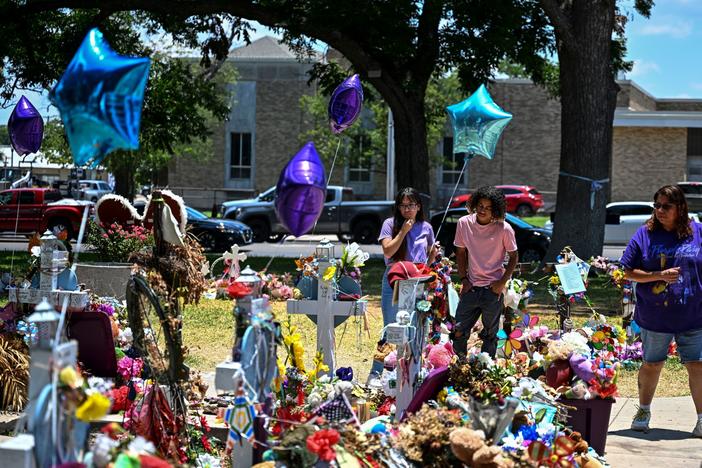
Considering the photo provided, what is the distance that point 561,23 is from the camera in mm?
16500

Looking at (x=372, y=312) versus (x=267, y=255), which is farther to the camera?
(x=267, y=255)

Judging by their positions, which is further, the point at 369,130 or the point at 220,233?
the point at 369,130

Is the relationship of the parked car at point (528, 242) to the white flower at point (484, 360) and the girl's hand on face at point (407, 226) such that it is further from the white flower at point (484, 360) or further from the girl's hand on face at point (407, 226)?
the white flower at point (484, 360)

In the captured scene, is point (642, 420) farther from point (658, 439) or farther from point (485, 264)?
point (485, 264)

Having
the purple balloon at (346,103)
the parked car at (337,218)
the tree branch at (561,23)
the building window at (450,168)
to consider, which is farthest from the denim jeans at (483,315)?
the building window at (450,168)

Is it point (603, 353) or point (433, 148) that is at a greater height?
point (433, 148)

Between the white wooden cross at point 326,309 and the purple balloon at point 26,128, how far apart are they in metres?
4.51

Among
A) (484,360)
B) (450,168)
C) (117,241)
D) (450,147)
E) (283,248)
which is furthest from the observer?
(450,147)

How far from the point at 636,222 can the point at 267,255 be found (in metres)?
11.5

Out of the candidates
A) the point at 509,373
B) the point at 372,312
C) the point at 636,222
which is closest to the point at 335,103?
the point at 509,373

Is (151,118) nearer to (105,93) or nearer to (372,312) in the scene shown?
(372,312)

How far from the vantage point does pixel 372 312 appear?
43.9ft

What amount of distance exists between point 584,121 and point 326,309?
416 inches

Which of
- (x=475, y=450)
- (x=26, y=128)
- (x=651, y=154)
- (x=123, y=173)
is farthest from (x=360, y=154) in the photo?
(x=475, y=450)
